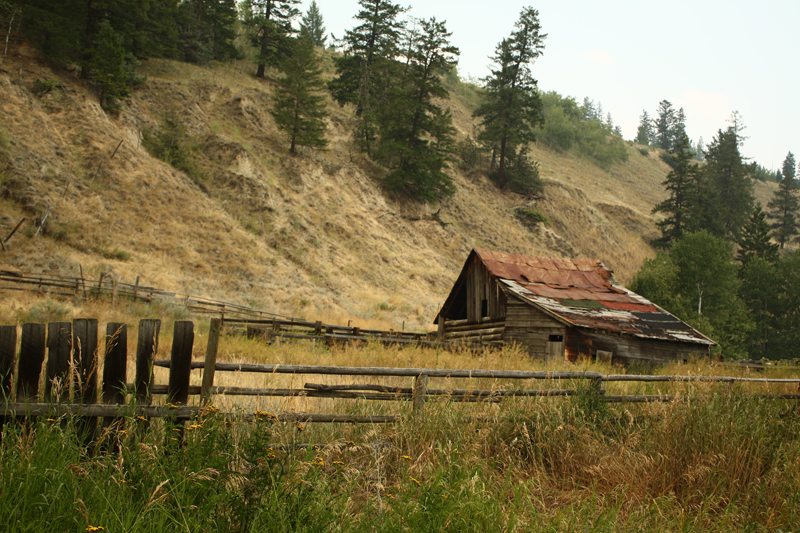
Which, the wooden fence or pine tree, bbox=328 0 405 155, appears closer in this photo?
the wooden fence

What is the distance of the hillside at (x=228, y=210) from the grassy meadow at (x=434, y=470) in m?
22.7

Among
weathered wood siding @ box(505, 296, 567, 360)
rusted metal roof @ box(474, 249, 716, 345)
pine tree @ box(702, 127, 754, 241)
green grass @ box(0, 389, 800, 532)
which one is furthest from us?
pine tree @ box(702, 127, 754, 241)

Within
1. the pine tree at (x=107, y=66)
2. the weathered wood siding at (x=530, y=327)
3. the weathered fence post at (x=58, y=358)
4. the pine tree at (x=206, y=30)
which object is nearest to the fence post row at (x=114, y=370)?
the weathered fence post at (x=58, y=358)

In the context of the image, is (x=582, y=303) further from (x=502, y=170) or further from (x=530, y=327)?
(x=502, y=170)

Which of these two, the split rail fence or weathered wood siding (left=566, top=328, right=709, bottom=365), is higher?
the split rail fence

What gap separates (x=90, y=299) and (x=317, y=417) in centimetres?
1816

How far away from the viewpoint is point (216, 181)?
108ft

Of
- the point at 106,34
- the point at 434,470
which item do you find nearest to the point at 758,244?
the point at 434,470

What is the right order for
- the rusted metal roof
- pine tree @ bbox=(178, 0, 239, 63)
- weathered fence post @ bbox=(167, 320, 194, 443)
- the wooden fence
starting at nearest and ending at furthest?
1. weathered fence post @ bbox=(167, 320, 194, 443)
2. the rusted metal roof
3. the wooden fence
4. pine tree @ bbox=(178, 0, 239, 63)

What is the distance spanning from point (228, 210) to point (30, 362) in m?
29.7

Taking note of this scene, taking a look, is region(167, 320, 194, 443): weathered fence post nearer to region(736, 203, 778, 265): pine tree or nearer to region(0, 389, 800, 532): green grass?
region(0, 389, 800, 532): green grass

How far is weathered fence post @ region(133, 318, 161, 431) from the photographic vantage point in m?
3.98

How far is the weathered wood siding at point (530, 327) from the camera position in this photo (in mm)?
15688

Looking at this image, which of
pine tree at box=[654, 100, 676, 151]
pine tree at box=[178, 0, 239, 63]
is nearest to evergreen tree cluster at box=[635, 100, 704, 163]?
pine tree at box=[654, 100, 676, 151]
